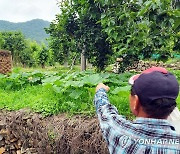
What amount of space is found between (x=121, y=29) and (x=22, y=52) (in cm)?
1807

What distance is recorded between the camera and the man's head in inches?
48.4

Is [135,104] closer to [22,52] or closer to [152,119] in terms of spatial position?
[152,119]

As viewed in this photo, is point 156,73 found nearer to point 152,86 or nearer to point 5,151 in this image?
point 152,86

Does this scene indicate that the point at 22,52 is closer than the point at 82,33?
No

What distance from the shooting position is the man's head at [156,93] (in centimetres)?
123

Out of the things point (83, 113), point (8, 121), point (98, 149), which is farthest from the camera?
point (8, 121)

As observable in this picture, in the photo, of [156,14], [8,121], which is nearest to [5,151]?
[8,121]

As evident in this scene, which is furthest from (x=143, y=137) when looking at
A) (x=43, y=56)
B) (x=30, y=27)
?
(x=30, y=27)

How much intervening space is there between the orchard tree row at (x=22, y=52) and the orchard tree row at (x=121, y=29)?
13.0 metres

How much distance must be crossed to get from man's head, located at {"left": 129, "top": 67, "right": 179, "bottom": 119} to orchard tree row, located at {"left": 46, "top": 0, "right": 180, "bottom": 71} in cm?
156

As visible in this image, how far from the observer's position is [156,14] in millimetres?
3002

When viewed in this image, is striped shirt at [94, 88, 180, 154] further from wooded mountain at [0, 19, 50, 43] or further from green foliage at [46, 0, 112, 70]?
wooded mountain at [0, 19, 50, 43]

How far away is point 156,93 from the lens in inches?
48.4

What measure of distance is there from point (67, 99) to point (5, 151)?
0.87 meters
